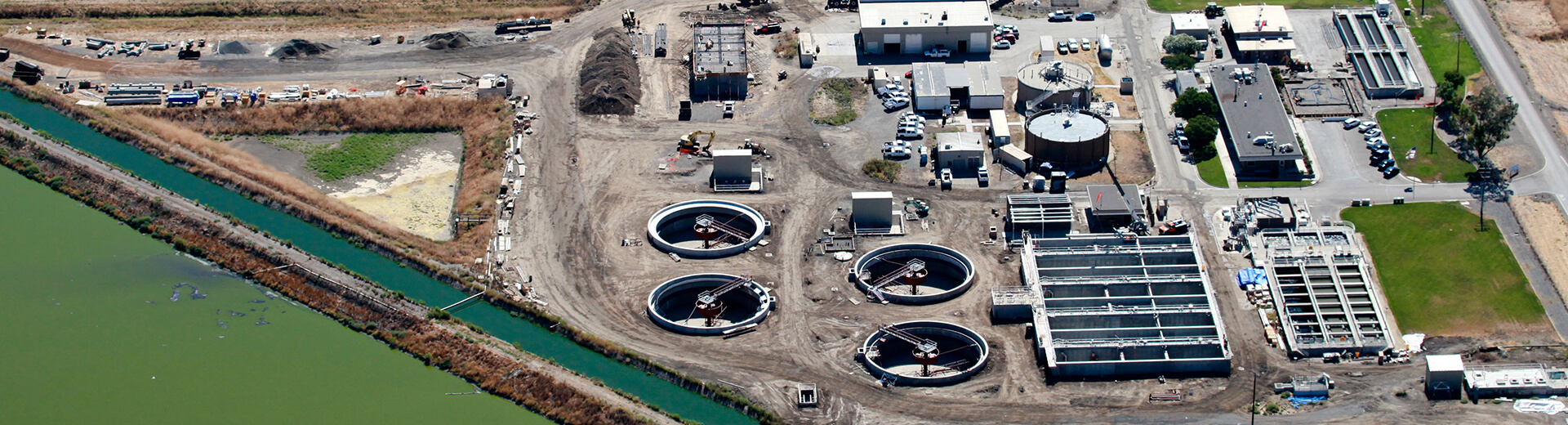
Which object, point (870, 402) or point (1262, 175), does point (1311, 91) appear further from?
point (870, 402)

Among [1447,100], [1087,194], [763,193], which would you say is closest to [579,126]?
[763,193]

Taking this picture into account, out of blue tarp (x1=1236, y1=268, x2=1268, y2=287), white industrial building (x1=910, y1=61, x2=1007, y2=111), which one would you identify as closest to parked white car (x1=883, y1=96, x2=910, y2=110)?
white industrial building (x1=910, y1=61, x2=1007, y2=111)

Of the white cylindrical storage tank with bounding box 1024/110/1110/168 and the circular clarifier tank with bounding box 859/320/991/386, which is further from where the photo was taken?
the white cylindrical storage tank with bounding box 1024/110/1110/168

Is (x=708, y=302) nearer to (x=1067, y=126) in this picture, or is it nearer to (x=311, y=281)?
(x=311, y=281)

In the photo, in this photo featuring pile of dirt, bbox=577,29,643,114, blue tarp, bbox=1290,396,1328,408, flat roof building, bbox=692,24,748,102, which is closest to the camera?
blue tarp, bbox=1290,396,1328,408

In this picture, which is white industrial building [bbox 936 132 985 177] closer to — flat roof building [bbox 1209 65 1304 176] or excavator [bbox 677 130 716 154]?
excavator [bbox 677 130 716 154]

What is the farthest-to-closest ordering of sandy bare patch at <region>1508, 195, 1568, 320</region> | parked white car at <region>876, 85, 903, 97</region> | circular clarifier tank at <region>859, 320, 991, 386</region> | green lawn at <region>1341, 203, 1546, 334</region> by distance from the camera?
parked white car at <region>876, 85, 903, 97</region>
sandy bare patch at <region>1508, 195, 1568, 320</region>
green lawn at <region>1341, 203, 1546, 334</region>
circular clarifier tank at <region>859, 320, 991, 386</region>

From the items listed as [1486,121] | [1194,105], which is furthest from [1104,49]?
[1486,121]
